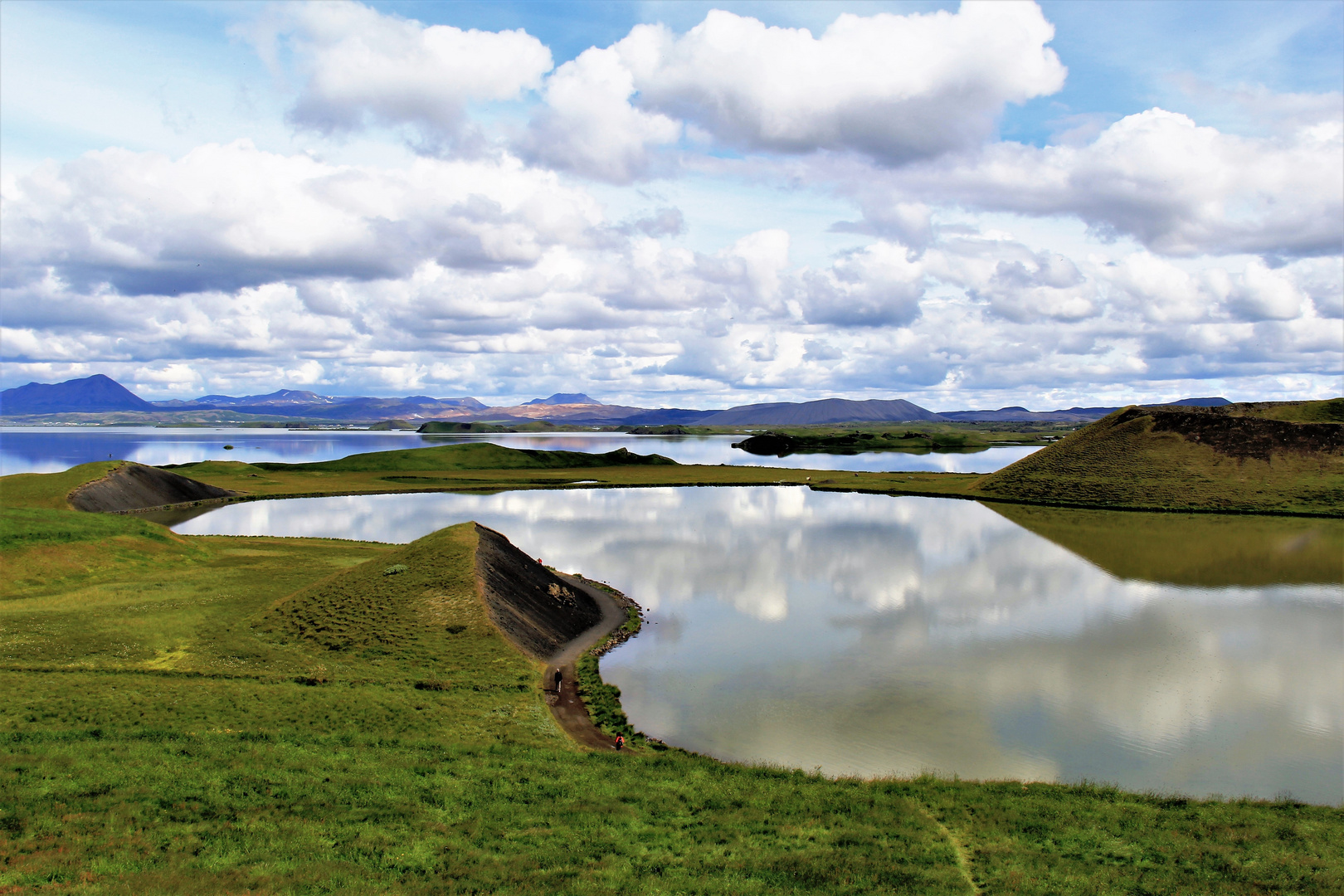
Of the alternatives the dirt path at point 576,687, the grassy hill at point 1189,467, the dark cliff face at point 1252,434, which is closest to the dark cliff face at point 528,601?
the dirt path at point 576,687

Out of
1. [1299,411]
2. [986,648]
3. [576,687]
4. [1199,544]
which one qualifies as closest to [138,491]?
[576,687]

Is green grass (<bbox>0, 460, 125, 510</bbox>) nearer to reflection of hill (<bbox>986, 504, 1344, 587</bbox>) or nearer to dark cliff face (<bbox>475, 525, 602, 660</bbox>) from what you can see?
dark cliff face (<bbox>475, 525, 602, 660</bbox>)

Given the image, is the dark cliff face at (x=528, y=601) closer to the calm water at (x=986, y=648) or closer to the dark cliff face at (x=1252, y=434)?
the calm water at (x=986, y=648)

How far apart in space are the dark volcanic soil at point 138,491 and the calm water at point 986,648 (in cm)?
1438

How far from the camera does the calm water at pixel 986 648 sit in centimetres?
2600

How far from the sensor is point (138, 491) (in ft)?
311

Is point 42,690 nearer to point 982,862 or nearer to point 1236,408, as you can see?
point 982,862

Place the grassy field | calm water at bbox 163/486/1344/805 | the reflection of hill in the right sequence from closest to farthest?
the grassy field
calm water at bbox 163/486/1344/805
the reflection of hill

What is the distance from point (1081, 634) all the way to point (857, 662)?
592 inches

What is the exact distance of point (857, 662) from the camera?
35188 mm

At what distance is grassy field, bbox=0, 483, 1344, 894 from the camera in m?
16.2

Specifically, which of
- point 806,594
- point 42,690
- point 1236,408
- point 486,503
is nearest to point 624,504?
point 486,503

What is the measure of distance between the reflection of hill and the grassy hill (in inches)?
328

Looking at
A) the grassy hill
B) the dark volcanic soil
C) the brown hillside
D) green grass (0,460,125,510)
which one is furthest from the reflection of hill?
the dark volcanic soil
